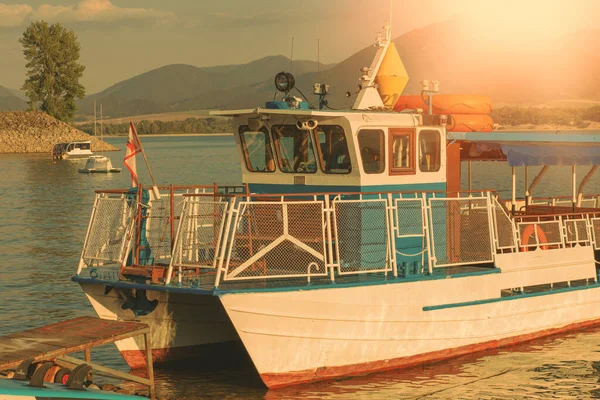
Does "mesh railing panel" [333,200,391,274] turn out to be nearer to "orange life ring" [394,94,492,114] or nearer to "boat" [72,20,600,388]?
A: "boat" [72,20,600,388]

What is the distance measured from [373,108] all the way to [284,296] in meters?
4.42

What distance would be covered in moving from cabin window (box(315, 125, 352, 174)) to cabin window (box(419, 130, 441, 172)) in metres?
1.58

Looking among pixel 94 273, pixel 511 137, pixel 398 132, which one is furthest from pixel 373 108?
pixel 94 273

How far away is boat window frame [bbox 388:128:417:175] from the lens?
1673 cm

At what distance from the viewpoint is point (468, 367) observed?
16906 millimetres

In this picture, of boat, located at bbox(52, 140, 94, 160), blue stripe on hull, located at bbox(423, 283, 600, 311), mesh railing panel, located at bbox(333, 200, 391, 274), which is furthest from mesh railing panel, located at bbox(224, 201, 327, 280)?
boat, located at bbox(52, 140, 94, 160)

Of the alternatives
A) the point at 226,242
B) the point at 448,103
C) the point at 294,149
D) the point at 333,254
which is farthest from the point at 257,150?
the point at 448,103

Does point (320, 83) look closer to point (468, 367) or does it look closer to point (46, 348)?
point (468, 367)

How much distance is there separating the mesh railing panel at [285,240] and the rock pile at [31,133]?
13657cm

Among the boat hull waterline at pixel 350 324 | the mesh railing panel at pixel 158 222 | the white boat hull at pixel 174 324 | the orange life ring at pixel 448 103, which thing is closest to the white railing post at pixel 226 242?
the boat hull waterline at pixel 350 324

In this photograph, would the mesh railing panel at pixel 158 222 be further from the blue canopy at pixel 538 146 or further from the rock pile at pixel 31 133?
the rock pile at pixel 31 133

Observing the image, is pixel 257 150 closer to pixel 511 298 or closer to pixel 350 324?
pixel 350 324

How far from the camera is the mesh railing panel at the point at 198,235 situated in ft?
48.3

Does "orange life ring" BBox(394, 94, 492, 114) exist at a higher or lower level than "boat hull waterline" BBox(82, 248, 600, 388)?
higher
